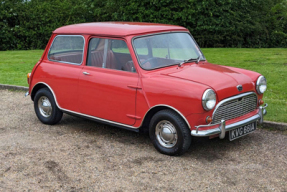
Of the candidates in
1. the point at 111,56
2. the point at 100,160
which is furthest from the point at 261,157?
the point at 111,56

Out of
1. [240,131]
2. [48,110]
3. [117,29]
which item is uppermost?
[117,29]

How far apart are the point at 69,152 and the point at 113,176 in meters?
1.09

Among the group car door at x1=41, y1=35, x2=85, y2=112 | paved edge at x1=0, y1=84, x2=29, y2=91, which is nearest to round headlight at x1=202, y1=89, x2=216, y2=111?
car door at x1=41, y1=35, x2=85, y2=112

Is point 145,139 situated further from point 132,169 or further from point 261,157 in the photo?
point 261,157

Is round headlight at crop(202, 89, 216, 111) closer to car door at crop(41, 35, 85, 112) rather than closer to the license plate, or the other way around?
the license plate

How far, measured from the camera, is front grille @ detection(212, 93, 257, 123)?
5.14m

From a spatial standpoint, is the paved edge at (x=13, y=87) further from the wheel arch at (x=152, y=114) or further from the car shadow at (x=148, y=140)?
the wheel arch at (x=152, y=114)

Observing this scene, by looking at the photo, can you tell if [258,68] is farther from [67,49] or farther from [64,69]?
[64,69]

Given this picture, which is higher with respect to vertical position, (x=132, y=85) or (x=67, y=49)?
(x=67, y=49)

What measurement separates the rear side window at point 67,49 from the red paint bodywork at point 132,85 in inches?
3.3

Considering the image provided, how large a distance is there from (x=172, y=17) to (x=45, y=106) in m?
12.5

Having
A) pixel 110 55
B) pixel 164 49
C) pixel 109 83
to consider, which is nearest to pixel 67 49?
pixel 110 55

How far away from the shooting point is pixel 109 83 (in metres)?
5.80

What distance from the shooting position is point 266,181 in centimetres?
461
